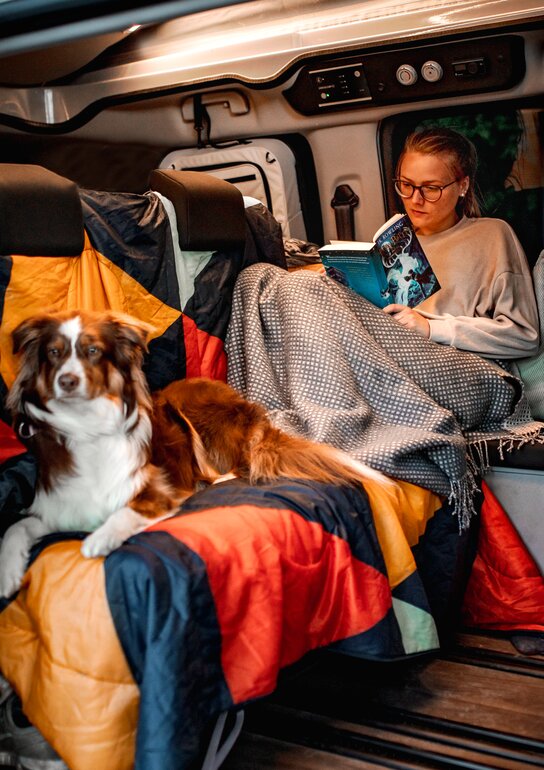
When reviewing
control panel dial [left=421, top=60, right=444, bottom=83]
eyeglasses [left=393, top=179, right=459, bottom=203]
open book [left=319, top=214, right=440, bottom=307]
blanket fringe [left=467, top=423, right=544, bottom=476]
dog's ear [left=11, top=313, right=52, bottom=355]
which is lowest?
blanket fringe [left=467, top=423, right=544, bottom=476]

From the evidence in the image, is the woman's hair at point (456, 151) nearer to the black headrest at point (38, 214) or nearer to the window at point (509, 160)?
the window at point (509, 160)

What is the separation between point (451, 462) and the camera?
8.37ft

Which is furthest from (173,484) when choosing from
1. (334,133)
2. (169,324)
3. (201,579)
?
(334,133)

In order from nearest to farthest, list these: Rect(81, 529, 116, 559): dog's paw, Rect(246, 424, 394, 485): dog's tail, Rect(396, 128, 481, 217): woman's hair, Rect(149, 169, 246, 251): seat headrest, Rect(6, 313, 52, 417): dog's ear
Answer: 1. Rect(81, 529, 116, 559): dog's paw
2. Rect(6, 313, 52, 417): dog's ear
3. Rect(246, 424, 394, 485): dog's tail
4. Rect(149, 169, 246, 251): seat headrest
5. Rect(396, 128, 481, 217): woman's hair

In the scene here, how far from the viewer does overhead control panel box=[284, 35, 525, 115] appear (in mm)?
3082

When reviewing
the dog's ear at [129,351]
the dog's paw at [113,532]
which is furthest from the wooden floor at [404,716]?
the dog's ear at [129,351]

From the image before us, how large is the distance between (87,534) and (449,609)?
128 centimetres

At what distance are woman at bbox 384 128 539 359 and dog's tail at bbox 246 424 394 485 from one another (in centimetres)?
82

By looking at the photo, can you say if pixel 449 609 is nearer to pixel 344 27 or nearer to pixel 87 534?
pixel 87 534

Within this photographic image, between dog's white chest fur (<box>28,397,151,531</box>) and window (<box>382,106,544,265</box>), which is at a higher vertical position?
window (<box>382,106,544,265</box>)

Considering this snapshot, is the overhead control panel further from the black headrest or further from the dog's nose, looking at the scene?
the dog's nose

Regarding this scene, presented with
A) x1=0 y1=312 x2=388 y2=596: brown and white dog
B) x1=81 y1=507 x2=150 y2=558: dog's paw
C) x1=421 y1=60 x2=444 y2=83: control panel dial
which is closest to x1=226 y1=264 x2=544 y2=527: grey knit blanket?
x1=0 y1=312 x2=388 y2=596: brown and white dog

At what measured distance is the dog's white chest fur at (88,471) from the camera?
6.45 feet

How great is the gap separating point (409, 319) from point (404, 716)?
141 cm
